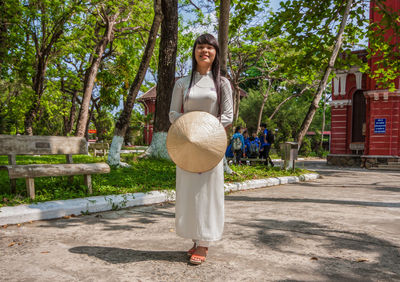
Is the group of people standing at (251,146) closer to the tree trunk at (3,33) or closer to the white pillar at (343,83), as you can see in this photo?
the tree trunk at (3,33)

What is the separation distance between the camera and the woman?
11.5ft

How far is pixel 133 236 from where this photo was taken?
4.42 meters

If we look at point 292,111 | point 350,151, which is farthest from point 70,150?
point 292,111

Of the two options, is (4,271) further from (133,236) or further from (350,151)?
(350,151)

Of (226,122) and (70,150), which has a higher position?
(226,122)

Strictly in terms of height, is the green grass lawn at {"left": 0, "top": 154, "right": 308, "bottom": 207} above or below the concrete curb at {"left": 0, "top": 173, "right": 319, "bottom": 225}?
above

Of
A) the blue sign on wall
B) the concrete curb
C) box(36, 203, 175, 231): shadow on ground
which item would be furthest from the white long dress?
the blue sign on wall

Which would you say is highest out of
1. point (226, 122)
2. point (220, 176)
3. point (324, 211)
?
point (226, 122)

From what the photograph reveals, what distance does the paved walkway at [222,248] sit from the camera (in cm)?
316

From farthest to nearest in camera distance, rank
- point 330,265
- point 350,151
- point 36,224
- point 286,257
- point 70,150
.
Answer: point 350,151
point 70,150
point 36,224
point 286,257
point 330,265

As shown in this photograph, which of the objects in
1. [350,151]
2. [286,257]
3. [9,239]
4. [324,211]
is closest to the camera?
[286,257]

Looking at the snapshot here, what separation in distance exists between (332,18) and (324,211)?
7493 millimetres

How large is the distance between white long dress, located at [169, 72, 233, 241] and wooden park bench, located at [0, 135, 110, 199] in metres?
3.13

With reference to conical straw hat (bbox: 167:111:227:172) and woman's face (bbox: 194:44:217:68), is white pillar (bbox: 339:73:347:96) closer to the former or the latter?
woman's face (bbox: 194:44:217:68)
